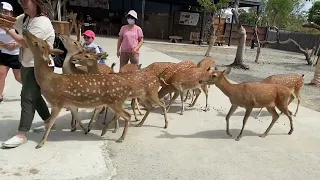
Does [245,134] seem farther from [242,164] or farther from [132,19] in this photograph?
[132,19]

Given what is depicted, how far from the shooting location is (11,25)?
13.0 ft

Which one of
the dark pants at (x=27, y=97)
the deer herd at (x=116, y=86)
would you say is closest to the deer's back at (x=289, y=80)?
the deer herd at (x=116, y=86)

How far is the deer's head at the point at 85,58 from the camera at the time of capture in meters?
4.88

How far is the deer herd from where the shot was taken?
413 centimetres

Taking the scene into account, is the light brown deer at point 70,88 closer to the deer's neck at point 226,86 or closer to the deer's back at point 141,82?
the deer's back at point 141,82

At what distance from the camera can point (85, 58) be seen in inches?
194

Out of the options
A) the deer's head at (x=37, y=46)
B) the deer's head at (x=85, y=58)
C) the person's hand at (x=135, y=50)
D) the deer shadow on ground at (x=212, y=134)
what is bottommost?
the deer shadow on ground at (x=212, y=134)

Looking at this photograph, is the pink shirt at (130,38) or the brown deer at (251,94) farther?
the pink shirt at (130,38)

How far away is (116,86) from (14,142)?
1.43m

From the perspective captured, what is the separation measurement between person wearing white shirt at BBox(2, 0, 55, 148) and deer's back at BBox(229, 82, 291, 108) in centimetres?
278

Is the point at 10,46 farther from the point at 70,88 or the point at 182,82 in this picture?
the point at 182,82

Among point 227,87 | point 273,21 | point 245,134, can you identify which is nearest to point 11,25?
Answer: point 227,87

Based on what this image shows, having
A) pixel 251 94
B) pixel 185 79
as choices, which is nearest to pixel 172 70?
pixel 185 79

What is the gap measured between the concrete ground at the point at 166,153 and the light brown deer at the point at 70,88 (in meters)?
0.41
